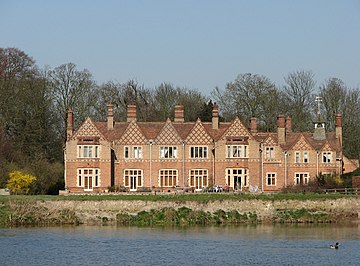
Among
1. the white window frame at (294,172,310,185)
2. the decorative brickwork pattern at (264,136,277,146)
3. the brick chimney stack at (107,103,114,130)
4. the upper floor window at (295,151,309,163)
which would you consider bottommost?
the white window frame at (294,172,310,185)

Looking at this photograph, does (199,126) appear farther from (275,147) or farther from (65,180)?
(65,180)

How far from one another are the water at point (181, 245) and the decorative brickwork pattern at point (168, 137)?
50.1 feet

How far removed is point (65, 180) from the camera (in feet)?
192

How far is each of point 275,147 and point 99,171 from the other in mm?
11758

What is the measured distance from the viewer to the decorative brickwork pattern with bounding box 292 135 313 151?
6016cm

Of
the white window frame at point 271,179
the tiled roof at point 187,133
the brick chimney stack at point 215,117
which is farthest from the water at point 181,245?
the brick chimney stack at point 215,117

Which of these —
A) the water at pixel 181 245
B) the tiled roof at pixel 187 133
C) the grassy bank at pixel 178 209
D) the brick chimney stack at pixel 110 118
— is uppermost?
the brick chimney stack at pixel 110 118

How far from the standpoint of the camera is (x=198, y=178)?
196 ft

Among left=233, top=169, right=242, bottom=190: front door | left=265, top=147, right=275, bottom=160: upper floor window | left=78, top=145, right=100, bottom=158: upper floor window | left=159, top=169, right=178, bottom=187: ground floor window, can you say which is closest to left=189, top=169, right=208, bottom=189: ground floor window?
left=159, top=169, right=178, bottom=187: ground floor window

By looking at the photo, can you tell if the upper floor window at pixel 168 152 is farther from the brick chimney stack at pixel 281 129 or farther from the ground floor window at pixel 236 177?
the brick chimney stack at pixel 281 129

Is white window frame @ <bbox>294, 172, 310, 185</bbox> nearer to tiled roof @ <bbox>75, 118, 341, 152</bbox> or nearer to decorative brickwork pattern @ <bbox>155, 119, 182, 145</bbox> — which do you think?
tiled roof @ <bbox>75, 118, 341, 152</bbox>

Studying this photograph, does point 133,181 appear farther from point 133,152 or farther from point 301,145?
point 301,145

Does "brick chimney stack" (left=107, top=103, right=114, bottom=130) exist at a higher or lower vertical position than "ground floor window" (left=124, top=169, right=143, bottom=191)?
higher

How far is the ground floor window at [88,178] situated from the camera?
192 ft
